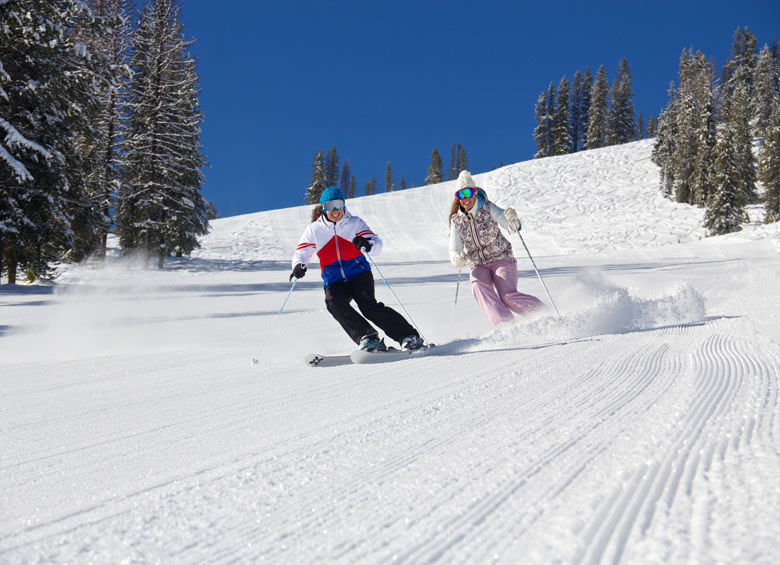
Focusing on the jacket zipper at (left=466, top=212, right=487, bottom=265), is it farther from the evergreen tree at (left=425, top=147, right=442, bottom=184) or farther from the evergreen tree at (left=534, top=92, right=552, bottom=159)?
the evergreen tree at (left=425, top=147, right=442, bottom=184)

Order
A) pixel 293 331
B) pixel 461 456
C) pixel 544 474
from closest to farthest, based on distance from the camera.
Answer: pixel 544 474 → pixel 461 456 → pixel 293 331

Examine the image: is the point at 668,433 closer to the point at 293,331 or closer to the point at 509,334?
the point at 509,334

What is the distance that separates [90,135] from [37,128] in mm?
2423

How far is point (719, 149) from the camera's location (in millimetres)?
35469

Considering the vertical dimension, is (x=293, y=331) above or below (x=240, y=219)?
below

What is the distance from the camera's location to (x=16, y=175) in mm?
11969

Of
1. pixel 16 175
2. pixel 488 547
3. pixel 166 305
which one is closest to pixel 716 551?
pixel 488 547

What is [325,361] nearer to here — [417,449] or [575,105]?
[417,449]

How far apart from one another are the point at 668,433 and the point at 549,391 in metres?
0.73

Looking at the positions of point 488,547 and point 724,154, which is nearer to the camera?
point 488,547

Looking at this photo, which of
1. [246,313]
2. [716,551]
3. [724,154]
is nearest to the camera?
[716,551]

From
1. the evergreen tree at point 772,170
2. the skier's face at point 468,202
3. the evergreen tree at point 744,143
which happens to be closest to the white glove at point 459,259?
the skier's face at point 468,202

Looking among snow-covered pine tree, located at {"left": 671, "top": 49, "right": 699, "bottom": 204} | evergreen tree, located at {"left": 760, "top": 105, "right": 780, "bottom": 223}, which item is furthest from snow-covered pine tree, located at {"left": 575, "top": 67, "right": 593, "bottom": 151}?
evergreen tree, located at {"left": 760, "top": 105, "right": 780, "bottom": 223}

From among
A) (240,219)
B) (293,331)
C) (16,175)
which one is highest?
(240,219)
